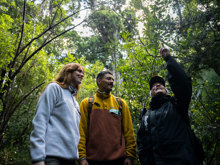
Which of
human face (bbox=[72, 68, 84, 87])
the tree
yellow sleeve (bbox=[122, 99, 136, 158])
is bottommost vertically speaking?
yellow sleeve (bbox=[122, 99, 136, 158])

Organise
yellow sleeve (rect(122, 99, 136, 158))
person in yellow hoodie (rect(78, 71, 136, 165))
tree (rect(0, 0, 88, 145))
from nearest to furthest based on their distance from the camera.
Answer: person in yellow hoodie (rect(78, 71, 136, 165)) < yellow sleeve (rect(122, 99, 136, 158)) < tree (rect(0, 0, 88, 145))

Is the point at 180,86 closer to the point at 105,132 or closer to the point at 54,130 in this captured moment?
the point at 105,132

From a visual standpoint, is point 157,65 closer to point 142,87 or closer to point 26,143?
point 142,87

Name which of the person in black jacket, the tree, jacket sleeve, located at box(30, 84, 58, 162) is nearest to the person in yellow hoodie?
the person in black jacket

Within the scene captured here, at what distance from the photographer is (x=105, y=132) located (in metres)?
2.22

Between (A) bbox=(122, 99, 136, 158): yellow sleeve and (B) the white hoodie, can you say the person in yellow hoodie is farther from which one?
(B) the white hoodie

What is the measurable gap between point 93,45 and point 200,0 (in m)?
13.1

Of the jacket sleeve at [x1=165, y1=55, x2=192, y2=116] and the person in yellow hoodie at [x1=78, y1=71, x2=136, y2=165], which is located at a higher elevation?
the jacket sleeve at [x1=165, y1=55, x2=192, y2=116]

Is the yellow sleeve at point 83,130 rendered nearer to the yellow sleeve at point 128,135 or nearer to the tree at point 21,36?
the yellow sleeve at point 128,135

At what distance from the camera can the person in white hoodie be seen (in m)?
1.23

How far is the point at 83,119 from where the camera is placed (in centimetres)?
239

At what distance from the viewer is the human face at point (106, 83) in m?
2.62

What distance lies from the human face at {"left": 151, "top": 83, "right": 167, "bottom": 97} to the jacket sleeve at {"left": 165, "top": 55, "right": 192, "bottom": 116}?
0.33 m

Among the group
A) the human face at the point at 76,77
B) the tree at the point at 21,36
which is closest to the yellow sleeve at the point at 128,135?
the human face at the point at 76,77
